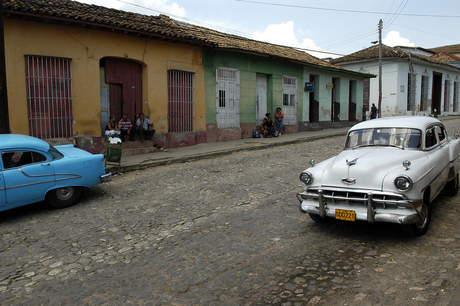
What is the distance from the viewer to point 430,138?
5.41 meters

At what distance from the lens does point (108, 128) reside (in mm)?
12008

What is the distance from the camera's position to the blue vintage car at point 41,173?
589 cm

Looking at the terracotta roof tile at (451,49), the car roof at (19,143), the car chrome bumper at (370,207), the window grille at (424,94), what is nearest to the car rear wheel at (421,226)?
the car chrome bumper at (370,207)

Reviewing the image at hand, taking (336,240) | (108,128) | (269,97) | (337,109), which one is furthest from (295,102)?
(336,240)

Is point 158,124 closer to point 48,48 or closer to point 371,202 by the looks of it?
point 48,48

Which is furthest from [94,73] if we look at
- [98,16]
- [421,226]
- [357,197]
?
[421,226]

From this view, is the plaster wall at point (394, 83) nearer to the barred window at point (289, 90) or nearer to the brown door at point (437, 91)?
the brown door at point (437, 91)

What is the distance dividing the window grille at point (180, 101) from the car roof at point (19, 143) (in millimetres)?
7457

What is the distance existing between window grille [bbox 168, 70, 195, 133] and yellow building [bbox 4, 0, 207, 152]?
0.04m

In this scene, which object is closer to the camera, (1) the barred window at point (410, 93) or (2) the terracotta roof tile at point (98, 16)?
(2) the terracotta roof tile at point (98, 16)

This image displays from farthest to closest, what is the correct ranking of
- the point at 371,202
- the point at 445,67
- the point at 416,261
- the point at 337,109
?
the point at 445,67, the point at 337,109, the point at 371,202, the point at 416,261

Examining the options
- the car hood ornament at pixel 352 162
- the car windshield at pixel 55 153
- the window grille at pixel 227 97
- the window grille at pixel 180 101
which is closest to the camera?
the car hood ornament at pixel 352 162

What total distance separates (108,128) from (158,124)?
2.03 meters

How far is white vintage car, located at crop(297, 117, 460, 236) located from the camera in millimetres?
4145
